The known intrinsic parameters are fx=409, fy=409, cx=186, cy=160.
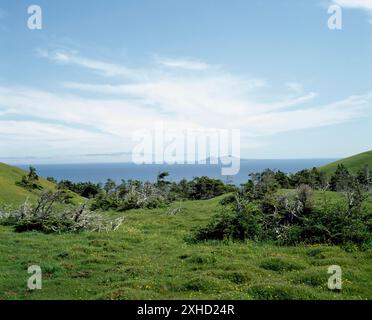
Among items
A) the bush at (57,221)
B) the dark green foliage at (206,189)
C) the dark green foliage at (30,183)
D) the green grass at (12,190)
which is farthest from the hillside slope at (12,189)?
the dark green foliage at (206,189)

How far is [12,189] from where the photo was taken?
194 feet

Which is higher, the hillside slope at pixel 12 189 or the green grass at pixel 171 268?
the hillside slope at pixel 12 189

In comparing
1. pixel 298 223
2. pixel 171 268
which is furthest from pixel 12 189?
pixel 171 268

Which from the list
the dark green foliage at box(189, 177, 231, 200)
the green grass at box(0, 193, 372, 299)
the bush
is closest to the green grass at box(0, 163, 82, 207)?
the bush

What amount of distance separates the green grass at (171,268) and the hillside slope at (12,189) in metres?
28.6

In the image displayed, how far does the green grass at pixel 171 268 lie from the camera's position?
1364 centimetres

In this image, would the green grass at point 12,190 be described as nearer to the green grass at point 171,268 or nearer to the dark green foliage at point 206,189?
the dark green foliage at point 206,189

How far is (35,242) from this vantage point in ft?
80.0

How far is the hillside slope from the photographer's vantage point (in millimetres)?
53938

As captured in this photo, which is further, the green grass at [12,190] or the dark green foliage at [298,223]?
the green grass at [12,190]

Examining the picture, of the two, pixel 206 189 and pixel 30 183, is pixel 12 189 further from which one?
pixel 206 189

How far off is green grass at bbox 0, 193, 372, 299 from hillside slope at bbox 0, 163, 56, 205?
1126 inches

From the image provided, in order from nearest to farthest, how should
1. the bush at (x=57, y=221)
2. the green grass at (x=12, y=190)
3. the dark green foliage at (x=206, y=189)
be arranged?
the bush at (x=57, y=221) < the green grass at (x=12, y=190) < the dark green foliage at (x=206, y=189)
